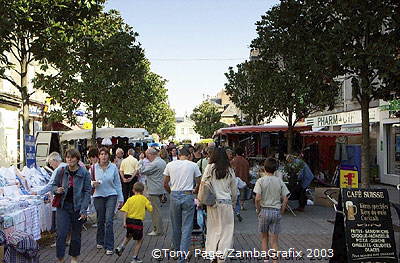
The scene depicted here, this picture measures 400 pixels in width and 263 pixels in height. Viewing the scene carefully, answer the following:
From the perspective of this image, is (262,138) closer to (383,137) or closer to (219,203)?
(383,137)

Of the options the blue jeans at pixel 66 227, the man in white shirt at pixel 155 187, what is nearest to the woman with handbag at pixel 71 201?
the blue jeans at pixel 66 227

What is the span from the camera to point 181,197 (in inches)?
285

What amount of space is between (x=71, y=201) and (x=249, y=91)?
24.1 metres

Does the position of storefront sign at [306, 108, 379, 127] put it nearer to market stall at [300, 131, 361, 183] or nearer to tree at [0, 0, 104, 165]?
market stall at [300, 131, 361, 183]

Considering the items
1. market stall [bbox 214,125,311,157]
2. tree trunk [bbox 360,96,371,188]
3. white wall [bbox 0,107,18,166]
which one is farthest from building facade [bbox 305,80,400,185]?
white wall [bbox 0,107,18,166]

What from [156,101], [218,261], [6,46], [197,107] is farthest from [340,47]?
[197,107]

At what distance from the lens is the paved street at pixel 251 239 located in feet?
25.7

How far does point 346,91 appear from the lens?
29141 mm

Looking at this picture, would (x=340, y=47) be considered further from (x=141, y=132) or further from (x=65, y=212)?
(x=141, y=132)

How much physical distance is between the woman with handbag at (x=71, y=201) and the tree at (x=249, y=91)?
Result: 1214cm

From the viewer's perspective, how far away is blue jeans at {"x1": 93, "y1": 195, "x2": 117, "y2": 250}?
8.01m

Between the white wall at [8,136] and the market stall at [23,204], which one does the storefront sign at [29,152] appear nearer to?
the market stall at [23,204]

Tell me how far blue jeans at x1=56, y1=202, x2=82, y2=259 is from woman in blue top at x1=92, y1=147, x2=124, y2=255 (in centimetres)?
105

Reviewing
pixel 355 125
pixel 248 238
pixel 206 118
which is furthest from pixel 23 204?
pixel 206 118
